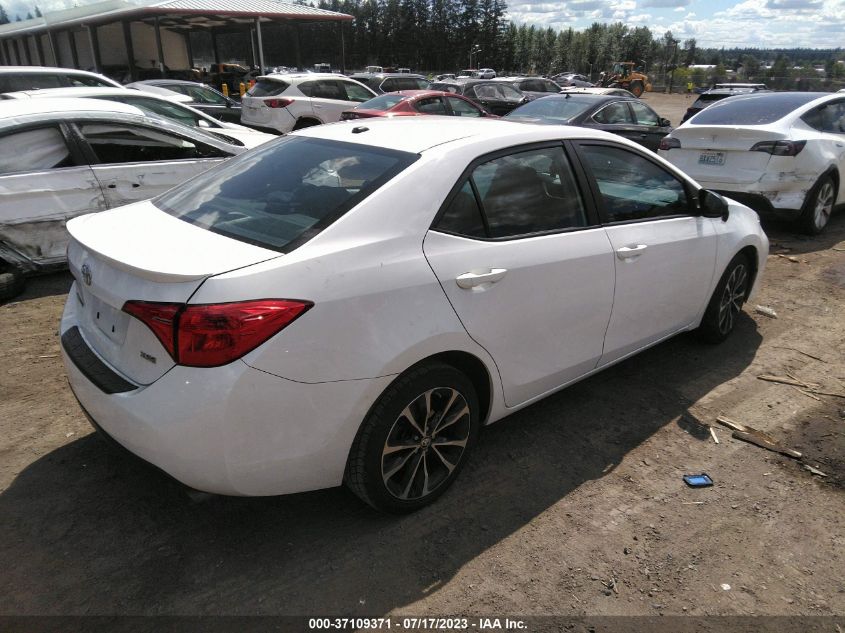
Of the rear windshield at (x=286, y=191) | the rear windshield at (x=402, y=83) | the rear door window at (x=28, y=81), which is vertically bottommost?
the rear windshield at (x=402, y=83)

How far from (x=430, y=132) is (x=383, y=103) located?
9900 millimetres

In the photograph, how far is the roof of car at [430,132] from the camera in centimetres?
298

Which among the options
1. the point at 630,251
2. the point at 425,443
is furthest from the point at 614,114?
the point at 425,443

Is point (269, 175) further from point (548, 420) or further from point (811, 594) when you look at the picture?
point (811, 594)

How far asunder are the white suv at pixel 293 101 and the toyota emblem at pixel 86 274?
11.6 metres

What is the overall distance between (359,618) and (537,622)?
25.9 inches

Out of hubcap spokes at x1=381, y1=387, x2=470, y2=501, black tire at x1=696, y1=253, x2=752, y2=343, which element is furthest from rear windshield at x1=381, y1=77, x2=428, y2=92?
Answer: hubcap spokes at x1=381, y1=387, x2=470, y2=501

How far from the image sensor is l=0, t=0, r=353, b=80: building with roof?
2839 centimetres

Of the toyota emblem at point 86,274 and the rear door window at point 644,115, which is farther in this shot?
the rear door window at point 644,115

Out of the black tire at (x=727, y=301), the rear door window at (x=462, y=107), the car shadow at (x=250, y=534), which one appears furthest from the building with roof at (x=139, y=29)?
the car shadow at (x=250, y=534)

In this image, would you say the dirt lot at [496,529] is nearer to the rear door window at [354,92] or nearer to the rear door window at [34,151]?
the rear door window at [34,151]

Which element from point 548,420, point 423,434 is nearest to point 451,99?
point 548,420

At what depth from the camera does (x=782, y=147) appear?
7145mm

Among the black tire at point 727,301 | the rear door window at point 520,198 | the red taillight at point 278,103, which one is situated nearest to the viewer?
the rear door window at point 520,198
